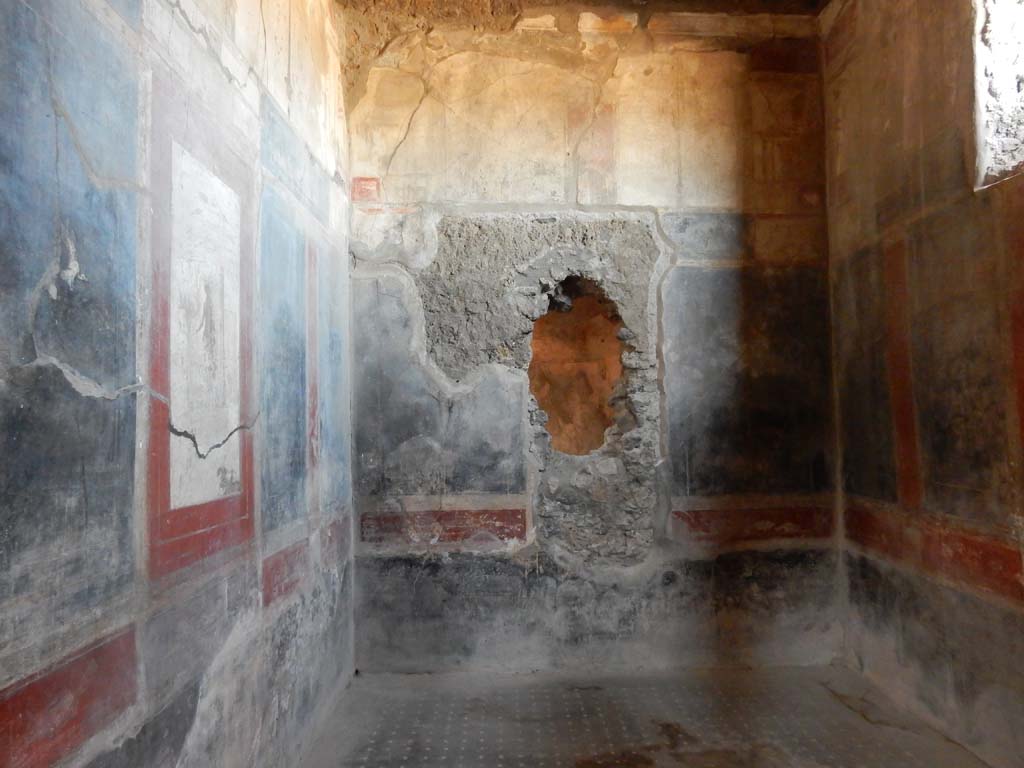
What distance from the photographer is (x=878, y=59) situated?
3229 millimetres

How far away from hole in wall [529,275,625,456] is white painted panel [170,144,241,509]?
11.8ft

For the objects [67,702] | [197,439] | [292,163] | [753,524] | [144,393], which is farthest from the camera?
[753,524]

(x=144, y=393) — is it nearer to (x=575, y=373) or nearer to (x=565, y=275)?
(x=565, y=275)

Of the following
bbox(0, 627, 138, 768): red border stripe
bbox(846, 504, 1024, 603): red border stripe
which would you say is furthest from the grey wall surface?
bbox(846, 504, 1024, 603): red border stripe

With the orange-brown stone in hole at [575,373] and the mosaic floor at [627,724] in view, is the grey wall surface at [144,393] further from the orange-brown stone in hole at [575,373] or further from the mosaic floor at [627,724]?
the orange-brown stone in hole at [575,373]

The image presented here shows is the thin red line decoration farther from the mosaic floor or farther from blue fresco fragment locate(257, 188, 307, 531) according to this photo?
blue fresco fragment locate(257, 188, 307, 531)

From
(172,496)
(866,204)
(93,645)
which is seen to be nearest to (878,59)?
(866,204)

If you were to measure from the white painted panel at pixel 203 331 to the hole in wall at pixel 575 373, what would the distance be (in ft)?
11.8

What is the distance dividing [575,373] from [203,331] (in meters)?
4.05

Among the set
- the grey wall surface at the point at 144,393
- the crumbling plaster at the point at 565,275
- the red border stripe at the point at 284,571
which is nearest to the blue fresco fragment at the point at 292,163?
the grey wall surface at the point at 144,393

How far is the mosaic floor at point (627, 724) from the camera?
2.61 meters

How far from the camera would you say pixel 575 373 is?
18.7 ft

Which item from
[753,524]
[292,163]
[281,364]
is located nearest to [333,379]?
[281,364]

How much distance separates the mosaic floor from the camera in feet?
8.57
